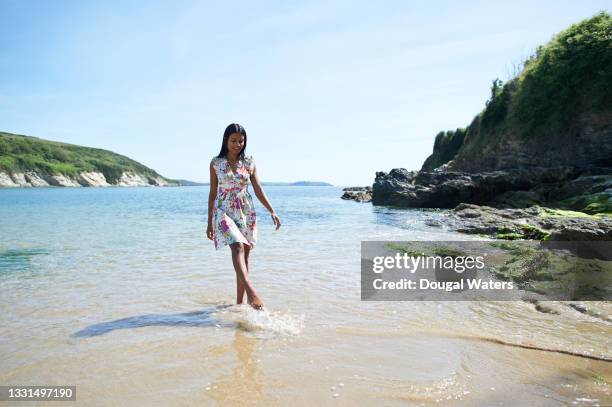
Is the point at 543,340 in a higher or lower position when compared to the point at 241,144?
lower

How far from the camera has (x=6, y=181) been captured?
118375 mm

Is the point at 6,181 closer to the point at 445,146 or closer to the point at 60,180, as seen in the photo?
the point at 60,180

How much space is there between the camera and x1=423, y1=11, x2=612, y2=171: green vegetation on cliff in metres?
28.5

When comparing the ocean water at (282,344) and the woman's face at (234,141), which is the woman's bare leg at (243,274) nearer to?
the ocean water at (282,344)

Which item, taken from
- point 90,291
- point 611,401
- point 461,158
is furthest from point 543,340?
point 461,158

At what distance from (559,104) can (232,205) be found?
3348 cm

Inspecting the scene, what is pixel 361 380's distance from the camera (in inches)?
124

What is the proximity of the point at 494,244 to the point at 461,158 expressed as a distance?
112ft

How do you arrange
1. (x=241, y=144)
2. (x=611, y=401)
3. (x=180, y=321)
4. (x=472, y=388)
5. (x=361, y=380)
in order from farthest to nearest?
(x=241, y=144) < (x=180, y=321) < (x=361, y=380) < (x=472, y=388) < (x=611, y=401)

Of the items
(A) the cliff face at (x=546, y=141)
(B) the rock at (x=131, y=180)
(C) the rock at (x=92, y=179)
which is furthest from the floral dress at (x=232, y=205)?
(B) the rock at (x=131, y=180)

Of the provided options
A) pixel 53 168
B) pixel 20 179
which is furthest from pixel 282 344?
pixel 53 168

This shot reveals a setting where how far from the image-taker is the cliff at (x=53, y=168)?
12519 cm

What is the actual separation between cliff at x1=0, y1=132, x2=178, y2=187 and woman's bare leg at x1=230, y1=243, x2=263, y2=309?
461 ft

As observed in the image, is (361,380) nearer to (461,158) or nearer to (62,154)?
(461,158)
